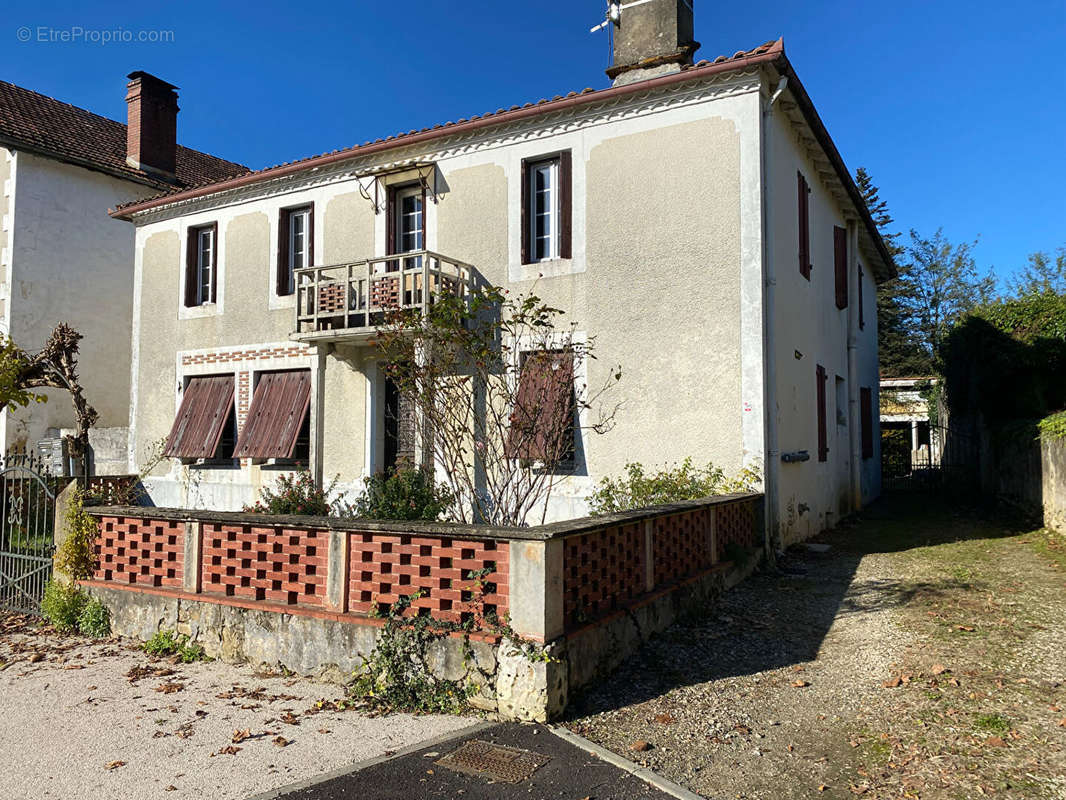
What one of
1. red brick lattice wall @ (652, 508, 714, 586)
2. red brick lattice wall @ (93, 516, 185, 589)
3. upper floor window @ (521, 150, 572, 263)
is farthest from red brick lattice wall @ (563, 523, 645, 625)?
upper floor window @ (521, 150, 572, 263)

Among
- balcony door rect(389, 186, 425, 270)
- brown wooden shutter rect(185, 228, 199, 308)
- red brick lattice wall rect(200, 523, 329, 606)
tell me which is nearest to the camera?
red brick lattice wall rect(200, 523, 329, 606)

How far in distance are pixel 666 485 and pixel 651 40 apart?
21.8 feet

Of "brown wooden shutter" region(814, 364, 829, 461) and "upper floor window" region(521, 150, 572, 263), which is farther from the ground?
"upper floor window" region(521, 150, 572, 263)

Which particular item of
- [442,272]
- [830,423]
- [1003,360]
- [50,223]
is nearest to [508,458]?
[442,272]

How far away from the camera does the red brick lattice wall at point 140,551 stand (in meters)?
6.71

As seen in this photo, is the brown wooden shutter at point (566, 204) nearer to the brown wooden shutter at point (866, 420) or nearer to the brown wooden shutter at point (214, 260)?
the brown wooden shutter at point (214, 260)

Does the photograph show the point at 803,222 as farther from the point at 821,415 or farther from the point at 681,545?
the point at 681,545

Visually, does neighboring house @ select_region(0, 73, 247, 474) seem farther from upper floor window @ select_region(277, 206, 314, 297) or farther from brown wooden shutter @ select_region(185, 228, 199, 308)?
upper floor window @ select_region(277, 206, 314, 297)

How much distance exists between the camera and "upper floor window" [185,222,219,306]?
599 inches

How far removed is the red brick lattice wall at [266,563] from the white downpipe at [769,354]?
5.67 m

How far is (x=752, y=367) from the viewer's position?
32.2 feet

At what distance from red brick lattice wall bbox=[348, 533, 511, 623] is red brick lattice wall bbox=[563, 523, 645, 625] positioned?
46 cm

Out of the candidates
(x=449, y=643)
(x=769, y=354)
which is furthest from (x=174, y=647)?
(x=769, y=354)

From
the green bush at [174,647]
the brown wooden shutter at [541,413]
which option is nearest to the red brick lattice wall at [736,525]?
the brown wooden shutter at [541,413]
